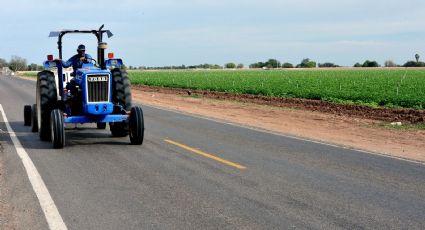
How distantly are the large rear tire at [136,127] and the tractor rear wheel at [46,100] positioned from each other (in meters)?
2.07

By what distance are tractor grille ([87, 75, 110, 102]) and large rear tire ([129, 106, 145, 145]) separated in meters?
0.72

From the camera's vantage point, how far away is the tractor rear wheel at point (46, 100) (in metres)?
12.2

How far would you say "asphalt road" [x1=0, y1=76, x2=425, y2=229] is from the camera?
598cm

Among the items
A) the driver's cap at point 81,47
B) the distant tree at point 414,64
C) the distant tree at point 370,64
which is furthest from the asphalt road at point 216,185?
the distant tree at point 370,64

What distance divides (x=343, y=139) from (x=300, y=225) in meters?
8.35

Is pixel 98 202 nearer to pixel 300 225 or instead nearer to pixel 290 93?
pixel 300 225

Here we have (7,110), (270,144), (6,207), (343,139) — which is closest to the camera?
(6,207)

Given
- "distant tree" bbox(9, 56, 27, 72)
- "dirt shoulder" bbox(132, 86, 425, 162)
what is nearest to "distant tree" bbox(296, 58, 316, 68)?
"distant tree" bbox(9, 56, 27, 72)

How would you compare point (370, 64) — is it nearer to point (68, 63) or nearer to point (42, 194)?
point (68, 63)

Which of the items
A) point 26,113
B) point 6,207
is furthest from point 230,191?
point 26,113

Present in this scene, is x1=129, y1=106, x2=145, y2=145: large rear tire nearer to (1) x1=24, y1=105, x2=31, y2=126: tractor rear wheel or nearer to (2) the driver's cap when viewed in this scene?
(2) the driver's cap

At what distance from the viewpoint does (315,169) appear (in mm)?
8930

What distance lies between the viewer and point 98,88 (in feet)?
38.0

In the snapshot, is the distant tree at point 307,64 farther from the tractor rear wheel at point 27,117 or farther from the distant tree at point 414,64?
the tractor rear wheel at point 27,117
